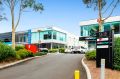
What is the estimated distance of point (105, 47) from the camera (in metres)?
20.5

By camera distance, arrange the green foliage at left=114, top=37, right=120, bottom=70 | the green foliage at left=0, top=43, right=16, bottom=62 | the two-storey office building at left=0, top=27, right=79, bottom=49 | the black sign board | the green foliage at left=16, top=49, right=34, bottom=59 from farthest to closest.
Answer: the two-storey office building at left=0, top=27, right=79, bottom=49
the green foliage at left=16, top=49, right=34, bottom=59
the green foliage at left=0, top=43, right=16, bottom=62
the black sign board
the green foliage at left=114, top=37, right=120, bottom=70

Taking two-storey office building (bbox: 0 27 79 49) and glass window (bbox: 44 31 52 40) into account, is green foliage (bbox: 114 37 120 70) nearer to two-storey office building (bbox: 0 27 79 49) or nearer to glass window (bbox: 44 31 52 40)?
two-storey office building (bbox: 0 27 79 49)

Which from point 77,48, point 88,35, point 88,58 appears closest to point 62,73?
point 88,58

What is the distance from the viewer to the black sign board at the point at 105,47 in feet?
65.5

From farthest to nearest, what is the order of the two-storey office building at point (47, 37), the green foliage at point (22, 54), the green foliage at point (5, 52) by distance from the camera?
1. the two-storey office building at point (47, 37)
2. the green foliage at point (22, 54)
3. the green foliage at point (5, 52)

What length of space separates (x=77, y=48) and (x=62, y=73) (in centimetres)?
4074

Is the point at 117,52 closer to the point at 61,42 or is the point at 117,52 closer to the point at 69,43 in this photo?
the point at 61,42

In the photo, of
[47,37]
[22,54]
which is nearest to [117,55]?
[22,54]

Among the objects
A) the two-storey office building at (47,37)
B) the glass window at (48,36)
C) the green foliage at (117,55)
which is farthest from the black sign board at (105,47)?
the glass window at (48,36)

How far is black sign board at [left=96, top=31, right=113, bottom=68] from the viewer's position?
1995 centimetres

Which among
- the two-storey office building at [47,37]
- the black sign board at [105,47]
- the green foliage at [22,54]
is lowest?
the green foliage at [22,54]

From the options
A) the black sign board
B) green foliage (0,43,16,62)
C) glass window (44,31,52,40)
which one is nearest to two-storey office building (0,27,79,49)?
glass window (44,31,52,40)

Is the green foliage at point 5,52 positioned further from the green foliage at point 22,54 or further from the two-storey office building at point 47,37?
the two-storey office building at point 47,37

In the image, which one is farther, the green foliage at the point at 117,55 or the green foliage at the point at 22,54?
the green foliage at the point at 22,54
